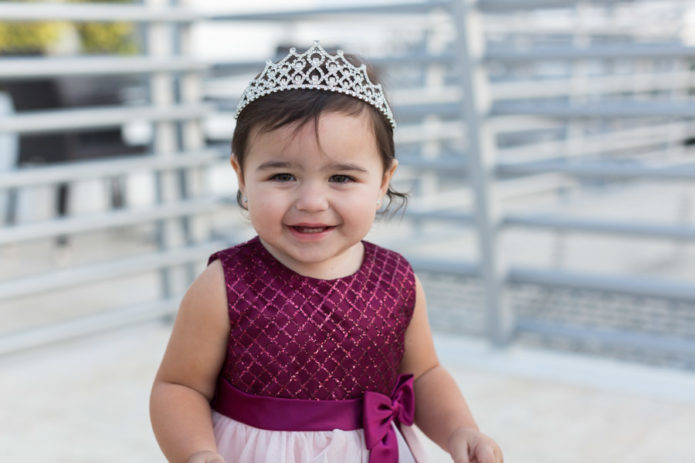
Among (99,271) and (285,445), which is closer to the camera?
(285,445)

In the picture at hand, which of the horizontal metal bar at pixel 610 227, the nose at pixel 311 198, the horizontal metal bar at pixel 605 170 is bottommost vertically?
the horizontal metal bar at pixel 610 227

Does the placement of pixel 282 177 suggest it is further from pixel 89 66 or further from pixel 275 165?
pixel 89 66

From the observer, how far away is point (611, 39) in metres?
6.14

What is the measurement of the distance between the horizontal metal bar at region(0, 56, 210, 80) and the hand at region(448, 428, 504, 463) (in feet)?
6.06

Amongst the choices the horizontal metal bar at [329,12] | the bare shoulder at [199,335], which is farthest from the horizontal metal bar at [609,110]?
the bare shoulder at [199,335]

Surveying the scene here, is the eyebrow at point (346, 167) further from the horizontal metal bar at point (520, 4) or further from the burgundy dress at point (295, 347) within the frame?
the horizontal metal bar at point (520, 4)

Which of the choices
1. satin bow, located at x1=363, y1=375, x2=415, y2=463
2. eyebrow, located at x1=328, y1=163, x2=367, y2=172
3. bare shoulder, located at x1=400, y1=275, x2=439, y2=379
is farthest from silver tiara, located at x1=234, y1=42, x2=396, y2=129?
satin bow, located at x1=363, y1=375, x2=415, y2=463

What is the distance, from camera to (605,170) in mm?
2453

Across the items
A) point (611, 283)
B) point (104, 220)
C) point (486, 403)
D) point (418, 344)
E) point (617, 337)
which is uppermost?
point (104, 220)

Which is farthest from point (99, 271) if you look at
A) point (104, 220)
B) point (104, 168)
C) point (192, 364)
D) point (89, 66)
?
point (192, 364)

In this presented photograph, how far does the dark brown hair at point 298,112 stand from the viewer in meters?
1.15

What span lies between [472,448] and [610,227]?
4.92ft

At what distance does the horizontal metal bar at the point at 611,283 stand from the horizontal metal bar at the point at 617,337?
137 millimetres

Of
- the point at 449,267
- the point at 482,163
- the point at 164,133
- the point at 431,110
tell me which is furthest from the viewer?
the point at 431,110
